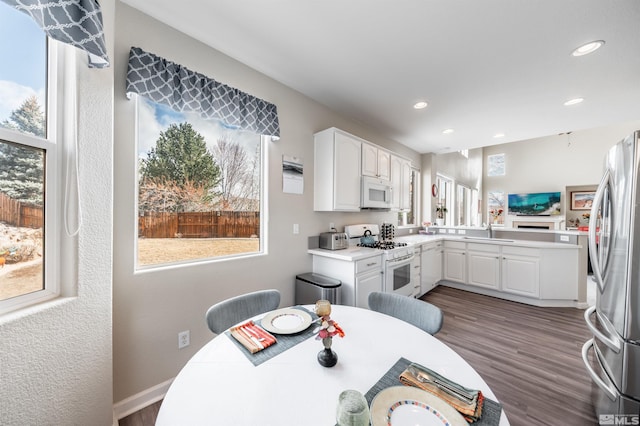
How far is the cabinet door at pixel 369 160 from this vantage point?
304 cm

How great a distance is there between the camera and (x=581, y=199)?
6559 millimetres

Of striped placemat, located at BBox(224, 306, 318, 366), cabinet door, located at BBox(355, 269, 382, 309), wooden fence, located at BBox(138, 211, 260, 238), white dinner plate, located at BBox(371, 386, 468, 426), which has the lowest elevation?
cabinet door, located at BBox(355, 269, 382, 309)

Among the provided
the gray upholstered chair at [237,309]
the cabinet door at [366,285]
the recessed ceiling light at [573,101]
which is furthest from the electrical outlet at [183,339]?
the recessed ceiling light at [573,101]

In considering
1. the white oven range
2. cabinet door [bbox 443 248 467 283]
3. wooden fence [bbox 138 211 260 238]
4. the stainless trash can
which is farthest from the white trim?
cabinet door [bbox 443 248 467 283]

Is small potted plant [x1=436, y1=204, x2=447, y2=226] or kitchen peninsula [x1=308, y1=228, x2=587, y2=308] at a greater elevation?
small potted plant [x1=436, y1=204, x2=447, y2=226]

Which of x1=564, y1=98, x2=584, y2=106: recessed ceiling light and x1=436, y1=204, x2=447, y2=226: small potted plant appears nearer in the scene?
x1=564, y1=98, x2=584, y2=106: recessed ceiling light

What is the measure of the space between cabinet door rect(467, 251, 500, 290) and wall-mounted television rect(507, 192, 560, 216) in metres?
5.15

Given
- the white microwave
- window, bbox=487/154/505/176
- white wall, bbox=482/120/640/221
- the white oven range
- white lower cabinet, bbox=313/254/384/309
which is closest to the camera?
white lower cabinet, bbox=313/254/384/309

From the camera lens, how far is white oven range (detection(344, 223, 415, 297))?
2.85m

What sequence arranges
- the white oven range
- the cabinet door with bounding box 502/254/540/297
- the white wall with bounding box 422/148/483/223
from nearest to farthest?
the white oven range
the cabinet door with bounding box 502/254/540/297
the white wall with bounding box 422/148/483/223

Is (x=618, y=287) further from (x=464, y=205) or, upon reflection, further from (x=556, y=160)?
(x=556, y=160)

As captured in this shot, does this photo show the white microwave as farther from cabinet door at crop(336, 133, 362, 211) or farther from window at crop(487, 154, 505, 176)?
window at crop(487, 154, 505, 176)

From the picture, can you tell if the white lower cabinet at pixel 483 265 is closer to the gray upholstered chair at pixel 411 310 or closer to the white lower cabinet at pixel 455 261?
the white lower cabinet at pixel 455 261

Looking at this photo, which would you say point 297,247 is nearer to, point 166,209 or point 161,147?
point 166,209
